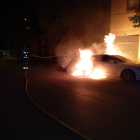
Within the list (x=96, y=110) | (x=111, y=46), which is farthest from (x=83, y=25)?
(x=96, y=110)

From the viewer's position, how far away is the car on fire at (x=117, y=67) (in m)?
9.30

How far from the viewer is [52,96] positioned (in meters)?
6.55

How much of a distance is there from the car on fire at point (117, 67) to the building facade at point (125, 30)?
208 inches

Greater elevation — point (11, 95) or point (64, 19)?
point (64, 19)

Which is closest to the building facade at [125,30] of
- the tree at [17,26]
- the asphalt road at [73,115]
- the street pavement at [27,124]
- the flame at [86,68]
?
the flame at [86,68]

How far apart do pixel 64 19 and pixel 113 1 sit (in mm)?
7754

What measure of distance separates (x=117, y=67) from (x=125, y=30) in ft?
22.2

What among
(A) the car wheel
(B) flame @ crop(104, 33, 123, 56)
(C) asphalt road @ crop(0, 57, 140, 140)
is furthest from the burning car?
(B) flame @ crop(104, 33, 123, 56)

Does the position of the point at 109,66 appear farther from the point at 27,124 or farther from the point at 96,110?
the point at 27,124

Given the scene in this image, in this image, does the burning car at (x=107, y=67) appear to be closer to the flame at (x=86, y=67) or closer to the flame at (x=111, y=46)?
the flame at (x=86, y=67)

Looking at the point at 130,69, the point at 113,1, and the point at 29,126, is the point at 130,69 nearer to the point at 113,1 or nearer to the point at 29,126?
the point at 29,126

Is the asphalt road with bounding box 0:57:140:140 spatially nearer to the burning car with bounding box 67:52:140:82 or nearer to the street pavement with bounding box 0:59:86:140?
the street pavement with bounding box 0:59:86:140

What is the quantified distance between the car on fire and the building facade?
5.28 metres

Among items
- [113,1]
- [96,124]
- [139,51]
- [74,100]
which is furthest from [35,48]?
[96,124]
